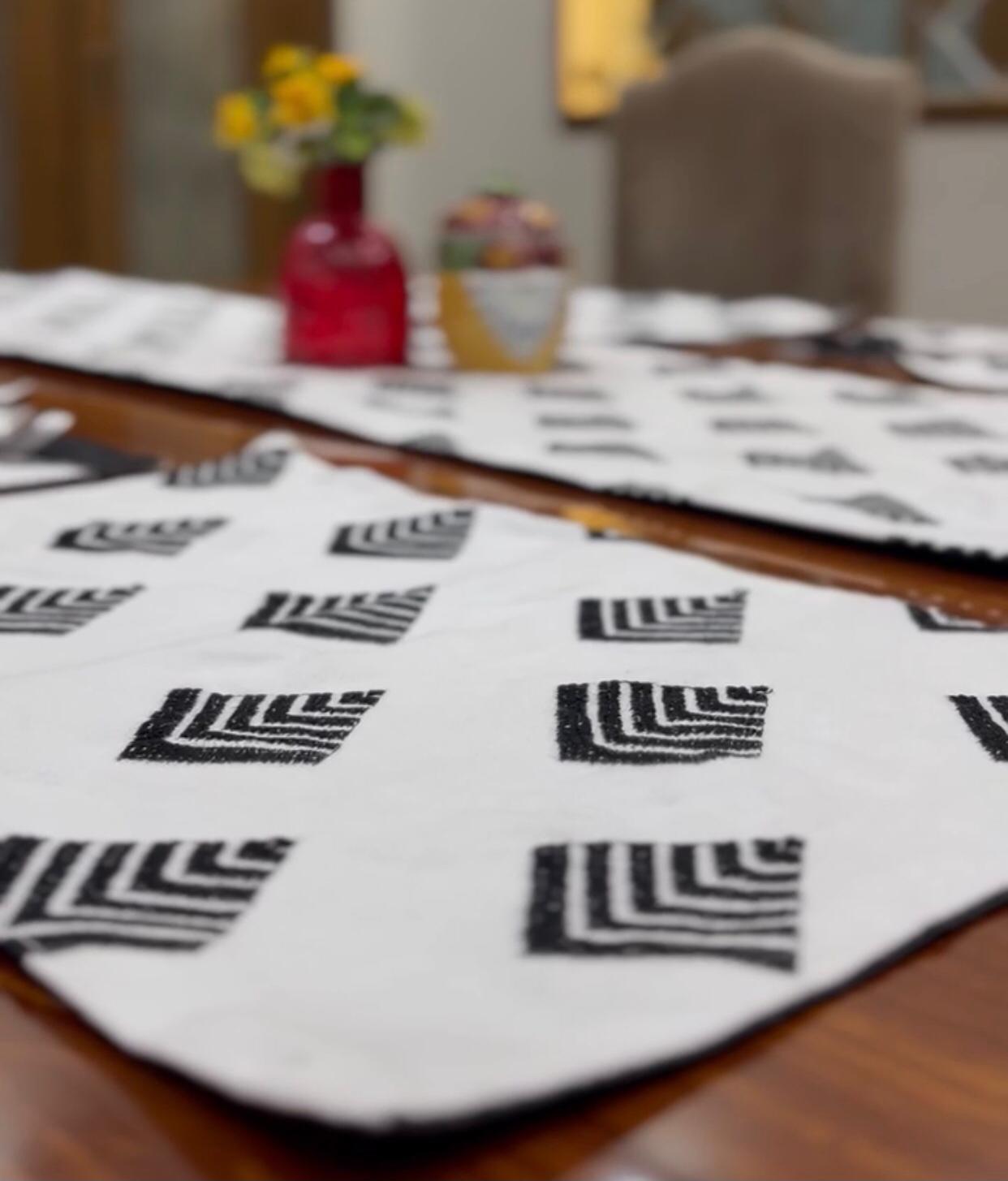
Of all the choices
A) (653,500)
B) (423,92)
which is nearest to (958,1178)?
(653,500)

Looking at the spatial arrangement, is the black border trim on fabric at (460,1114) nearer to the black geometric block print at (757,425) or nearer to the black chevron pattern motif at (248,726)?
the black chevron pattern motif at (248,726)

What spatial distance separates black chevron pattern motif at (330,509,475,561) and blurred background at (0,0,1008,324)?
8.28 ft

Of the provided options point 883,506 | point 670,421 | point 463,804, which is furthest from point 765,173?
point 463,804

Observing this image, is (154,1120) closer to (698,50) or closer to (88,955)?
(88,955)

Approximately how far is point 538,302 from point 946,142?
206 cm

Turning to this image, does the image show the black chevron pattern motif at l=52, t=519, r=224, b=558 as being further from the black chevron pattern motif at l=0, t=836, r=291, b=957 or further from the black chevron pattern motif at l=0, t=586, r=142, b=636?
the black chevron pattern motif at l=0, t=836, r=291, b=957

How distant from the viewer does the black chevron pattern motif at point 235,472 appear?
862 millimetres

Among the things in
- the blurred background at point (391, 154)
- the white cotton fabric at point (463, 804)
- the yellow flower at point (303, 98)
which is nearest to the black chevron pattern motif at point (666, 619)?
the white cotton fabric at point (463, 804)

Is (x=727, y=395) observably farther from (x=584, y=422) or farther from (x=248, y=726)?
(x=248, y=726)

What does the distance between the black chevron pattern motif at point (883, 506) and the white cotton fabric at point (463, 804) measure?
152 millimetres

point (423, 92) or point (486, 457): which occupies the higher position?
point (423, 92)

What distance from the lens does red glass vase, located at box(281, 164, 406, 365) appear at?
1.33 metres

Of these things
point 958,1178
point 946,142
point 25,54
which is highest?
point 25,54

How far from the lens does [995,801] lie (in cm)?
43
